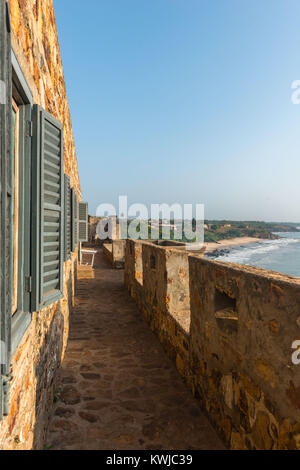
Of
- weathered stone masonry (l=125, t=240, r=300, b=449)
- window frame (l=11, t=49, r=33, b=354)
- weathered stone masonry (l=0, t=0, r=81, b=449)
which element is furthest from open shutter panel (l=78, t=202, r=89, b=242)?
window frame (l=11, t=49, r=33, b=354)

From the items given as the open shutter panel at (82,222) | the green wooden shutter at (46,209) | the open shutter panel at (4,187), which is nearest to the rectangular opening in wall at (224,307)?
the green wooden shutter at (46,209)

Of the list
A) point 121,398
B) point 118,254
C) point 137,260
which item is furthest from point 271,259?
point 121,398

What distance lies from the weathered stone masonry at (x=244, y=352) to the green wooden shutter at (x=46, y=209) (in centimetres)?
142

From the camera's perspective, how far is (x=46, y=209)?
1.94 meters

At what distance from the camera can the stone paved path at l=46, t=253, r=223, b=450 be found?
98.4 inches

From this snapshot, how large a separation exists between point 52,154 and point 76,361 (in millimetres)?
3133

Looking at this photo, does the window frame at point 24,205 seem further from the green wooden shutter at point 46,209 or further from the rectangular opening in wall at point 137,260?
the rectangular opening in wall at point 137,260

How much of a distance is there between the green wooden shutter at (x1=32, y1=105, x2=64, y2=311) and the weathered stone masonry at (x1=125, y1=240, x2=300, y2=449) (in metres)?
1.42

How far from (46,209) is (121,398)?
2.39m

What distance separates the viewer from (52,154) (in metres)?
1.98

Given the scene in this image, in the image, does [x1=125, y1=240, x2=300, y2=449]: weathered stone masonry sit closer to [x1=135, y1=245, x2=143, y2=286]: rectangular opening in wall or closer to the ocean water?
[x1=135, y1=245, x2=143, y2=286]: rectangular opening in wall

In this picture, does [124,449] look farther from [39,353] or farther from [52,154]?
[52,154]
